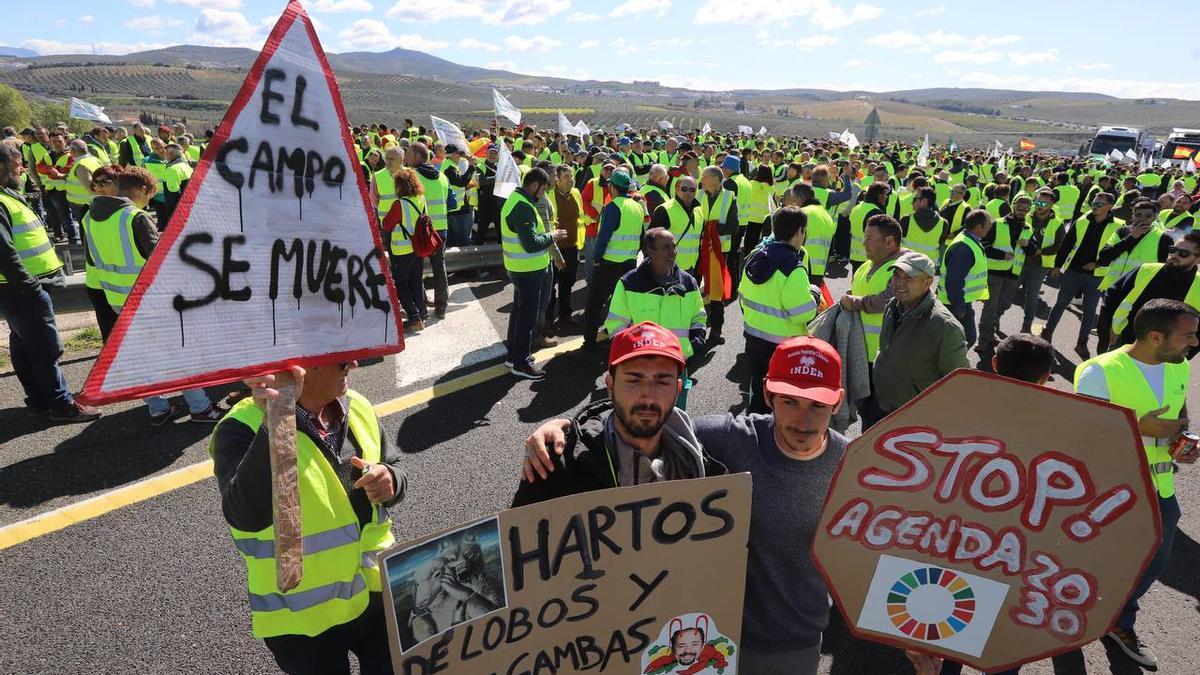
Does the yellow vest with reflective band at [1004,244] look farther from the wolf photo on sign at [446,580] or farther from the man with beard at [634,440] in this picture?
the wolf photo on sign at [446,580]

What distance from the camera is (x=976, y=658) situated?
1.74 metres

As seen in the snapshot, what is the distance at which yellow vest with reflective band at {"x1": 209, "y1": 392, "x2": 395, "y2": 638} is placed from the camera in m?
1.95

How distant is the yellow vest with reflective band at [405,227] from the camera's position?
7211mm

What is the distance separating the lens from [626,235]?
6.53 m

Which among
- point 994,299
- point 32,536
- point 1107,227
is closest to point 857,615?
point 32,536

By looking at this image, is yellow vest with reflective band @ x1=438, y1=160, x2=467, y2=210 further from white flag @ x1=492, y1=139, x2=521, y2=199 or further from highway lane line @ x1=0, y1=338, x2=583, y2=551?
highway lane line @ x1=0, y1=338, x2=583, y2=551

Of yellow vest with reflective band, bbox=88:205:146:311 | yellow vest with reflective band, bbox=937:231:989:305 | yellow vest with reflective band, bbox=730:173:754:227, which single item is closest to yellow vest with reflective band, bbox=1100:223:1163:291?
yellow vest with reflective band, bbox=937:231:989:305

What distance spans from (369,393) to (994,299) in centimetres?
Answer: 679

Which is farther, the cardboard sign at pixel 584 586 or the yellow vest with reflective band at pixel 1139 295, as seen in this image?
the yellow vest with reflective band at pixel 1139 295

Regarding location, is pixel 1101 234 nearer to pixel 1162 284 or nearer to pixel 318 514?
pixel 1162 284

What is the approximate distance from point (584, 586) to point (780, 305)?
10.5ft

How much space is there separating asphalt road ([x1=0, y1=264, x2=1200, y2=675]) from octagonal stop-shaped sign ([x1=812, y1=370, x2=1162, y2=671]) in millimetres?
1712

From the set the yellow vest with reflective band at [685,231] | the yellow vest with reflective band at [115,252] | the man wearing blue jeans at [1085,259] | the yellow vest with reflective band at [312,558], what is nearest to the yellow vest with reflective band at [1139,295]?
the man wearing blue jeans at [1085,259]

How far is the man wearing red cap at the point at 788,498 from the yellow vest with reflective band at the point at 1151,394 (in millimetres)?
1824
